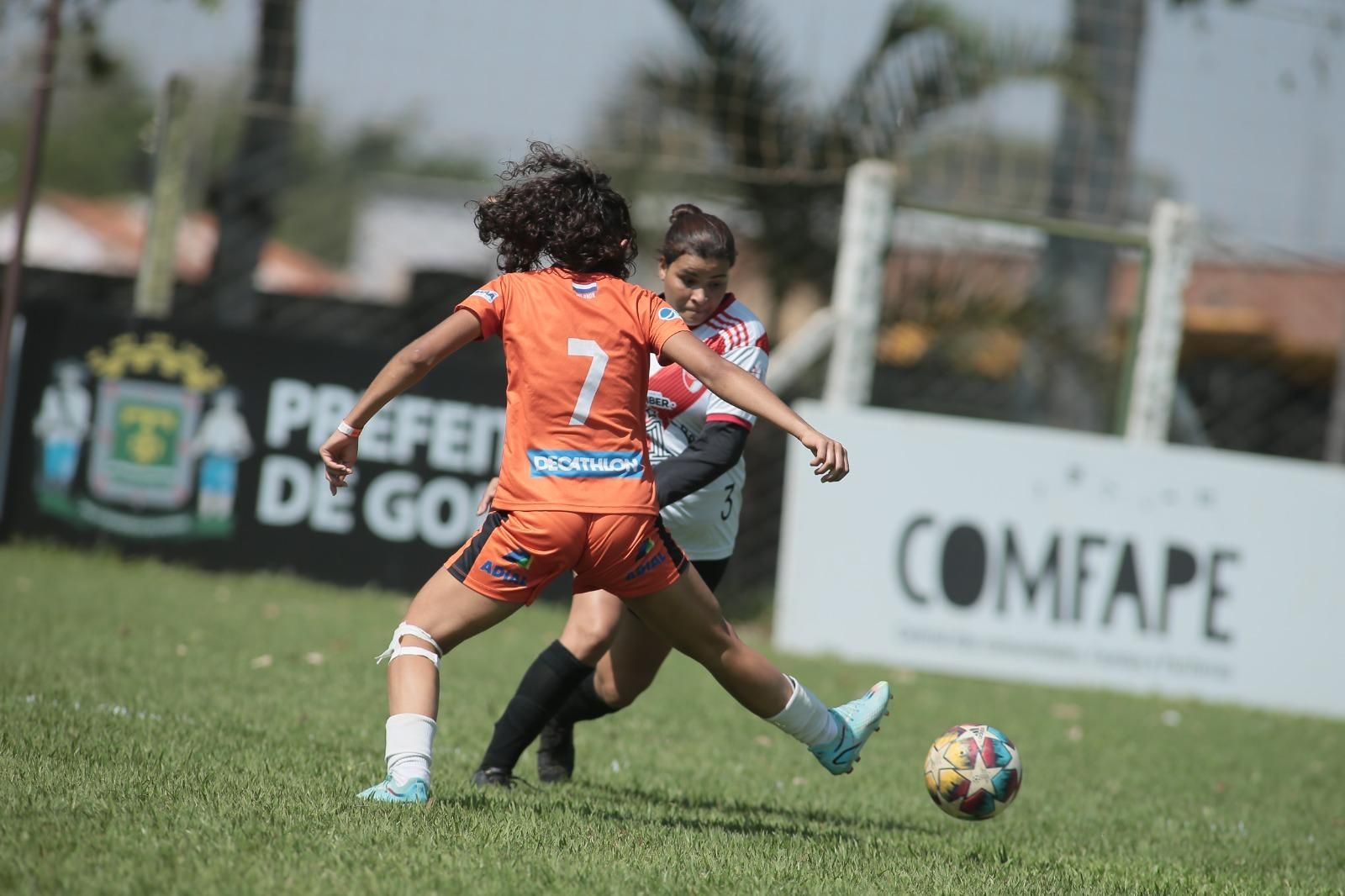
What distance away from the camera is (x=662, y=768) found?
566cm

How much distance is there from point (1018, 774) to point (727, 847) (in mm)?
1115

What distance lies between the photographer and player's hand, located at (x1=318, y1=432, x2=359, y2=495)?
4.11 metres

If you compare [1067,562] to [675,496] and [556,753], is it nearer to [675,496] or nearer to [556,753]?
[556,753]

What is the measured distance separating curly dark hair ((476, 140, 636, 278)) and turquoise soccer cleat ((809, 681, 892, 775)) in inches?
62.7

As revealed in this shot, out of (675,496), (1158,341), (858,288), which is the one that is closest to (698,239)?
(675,496)

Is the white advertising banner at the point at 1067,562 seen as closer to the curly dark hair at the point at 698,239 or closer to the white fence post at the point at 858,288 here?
the white fence post at the point at 858,288

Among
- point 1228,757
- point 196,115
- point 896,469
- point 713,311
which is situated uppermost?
point 196,115

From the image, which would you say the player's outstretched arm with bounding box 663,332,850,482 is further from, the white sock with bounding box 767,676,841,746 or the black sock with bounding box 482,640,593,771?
the black sock with bounding box 482,640,593,771

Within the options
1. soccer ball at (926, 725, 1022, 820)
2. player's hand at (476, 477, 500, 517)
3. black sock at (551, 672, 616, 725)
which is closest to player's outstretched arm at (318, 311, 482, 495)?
player's hand at (476, 477, 500, 517)

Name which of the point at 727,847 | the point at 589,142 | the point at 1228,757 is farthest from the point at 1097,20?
the point at 727,847

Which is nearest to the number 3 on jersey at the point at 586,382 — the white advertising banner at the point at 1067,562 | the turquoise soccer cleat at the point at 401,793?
the turquoise soccer cleat at the point at 401,793

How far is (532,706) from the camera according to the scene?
497 centimetres

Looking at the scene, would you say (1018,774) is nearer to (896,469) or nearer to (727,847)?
(727,847)

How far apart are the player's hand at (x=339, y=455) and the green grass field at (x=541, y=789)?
90 centimetres
